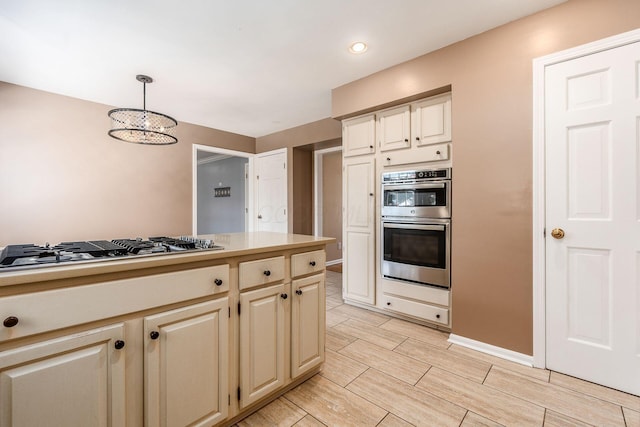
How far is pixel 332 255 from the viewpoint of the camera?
18.7 ft

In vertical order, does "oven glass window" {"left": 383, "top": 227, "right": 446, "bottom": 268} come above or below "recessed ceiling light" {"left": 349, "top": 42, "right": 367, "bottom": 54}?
below

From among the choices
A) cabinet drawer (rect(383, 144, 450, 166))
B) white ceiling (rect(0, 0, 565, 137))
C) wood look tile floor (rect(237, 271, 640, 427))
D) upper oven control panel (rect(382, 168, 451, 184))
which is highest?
white ceiling (rect(0, 0, 565, 137))

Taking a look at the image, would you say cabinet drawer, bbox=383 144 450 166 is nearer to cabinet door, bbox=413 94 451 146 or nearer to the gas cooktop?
cabinet door, bbox=413 94 451 146

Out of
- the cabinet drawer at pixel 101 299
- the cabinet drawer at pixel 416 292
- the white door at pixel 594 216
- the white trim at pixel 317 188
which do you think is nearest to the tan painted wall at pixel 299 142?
A: the white trim at pixel 317 188

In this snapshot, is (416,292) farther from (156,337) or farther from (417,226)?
(156,337)

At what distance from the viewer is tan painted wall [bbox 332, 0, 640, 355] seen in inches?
74.0

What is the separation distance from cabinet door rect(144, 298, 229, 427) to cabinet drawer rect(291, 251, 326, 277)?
451mm

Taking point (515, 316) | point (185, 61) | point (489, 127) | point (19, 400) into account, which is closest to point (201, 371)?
point (19, 400)

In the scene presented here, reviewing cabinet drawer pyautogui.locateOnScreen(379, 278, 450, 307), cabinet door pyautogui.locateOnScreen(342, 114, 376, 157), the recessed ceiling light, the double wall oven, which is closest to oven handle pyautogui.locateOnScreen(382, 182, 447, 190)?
the double wall oven

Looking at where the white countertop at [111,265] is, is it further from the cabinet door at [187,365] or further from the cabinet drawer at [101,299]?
the cabinet door at [187,365]

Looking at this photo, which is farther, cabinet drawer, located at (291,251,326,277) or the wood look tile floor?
cabinet drawer, located at (291,251,326,277)

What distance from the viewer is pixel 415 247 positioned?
8.67ft

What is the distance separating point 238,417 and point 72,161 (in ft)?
11.7

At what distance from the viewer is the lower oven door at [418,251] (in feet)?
8.05
